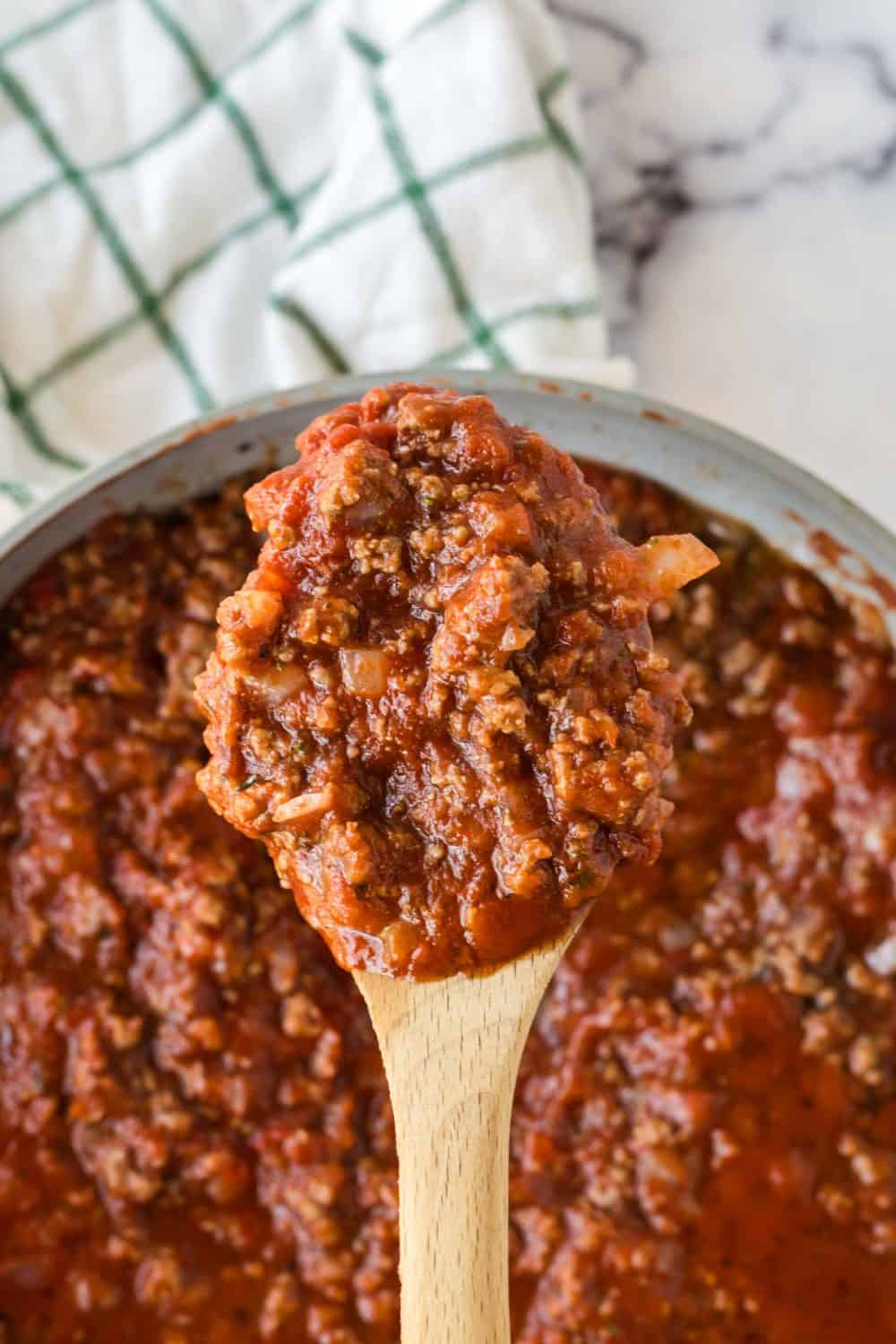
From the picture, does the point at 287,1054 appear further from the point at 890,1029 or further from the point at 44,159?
the point at 44,159

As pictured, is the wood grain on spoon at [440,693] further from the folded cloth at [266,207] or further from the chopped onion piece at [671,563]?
the folded cloth at [266,207]

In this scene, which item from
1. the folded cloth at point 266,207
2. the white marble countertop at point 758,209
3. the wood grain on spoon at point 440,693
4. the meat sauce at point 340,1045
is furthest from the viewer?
the white marble countertop at point 758,209

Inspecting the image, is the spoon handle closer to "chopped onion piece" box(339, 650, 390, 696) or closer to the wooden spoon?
the wooden spoon

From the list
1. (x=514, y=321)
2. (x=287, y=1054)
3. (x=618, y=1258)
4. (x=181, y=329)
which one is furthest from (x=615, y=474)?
(x=618, y=1258)

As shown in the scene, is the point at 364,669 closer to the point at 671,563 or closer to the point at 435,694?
the point at 435,694

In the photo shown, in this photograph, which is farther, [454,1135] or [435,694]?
[454,1135]

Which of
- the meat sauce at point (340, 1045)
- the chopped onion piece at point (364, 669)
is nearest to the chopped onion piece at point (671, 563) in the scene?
the chopped onion piece at point (364, 669)

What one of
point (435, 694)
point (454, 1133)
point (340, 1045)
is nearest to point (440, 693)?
point (435, 694)
